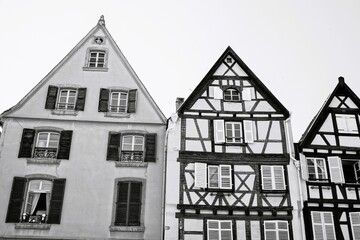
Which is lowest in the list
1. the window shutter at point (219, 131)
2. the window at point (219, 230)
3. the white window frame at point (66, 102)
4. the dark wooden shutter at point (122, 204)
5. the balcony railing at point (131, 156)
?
the window at point (219, 230)

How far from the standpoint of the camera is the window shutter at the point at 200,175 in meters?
20.5

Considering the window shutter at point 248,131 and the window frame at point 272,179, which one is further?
the window shutter at point 248,131

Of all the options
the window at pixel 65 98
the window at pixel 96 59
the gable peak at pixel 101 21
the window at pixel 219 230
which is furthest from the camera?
the gable peak at pixel 101 21

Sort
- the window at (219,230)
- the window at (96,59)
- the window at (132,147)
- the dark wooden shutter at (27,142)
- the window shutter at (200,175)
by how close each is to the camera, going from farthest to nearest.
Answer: the window at (96,59) < the window at (132,147) < the dark wooden shutter at (27,142) < the window shutter at (200,175) < the window at (219,230)

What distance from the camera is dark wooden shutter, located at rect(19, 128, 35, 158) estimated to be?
21312mm

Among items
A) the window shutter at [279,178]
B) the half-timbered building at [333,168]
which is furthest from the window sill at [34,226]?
the half-timbered building at [333,168]

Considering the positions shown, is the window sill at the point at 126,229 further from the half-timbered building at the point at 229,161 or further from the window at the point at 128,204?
the half-timbered building at the point at 229,161

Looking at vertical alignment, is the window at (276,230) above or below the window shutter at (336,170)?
below

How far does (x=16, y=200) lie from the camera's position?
20.2 m

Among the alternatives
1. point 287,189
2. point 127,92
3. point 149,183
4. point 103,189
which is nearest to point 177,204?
point 149,183

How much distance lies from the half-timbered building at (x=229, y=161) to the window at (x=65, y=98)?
4.95m

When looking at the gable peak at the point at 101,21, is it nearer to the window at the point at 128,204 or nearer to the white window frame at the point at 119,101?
the white window frame at the point at 119,101

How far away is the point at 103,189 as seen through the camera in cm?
2078

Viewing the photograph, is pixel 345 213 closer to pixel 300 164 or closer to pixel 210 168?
pixel 300 164
